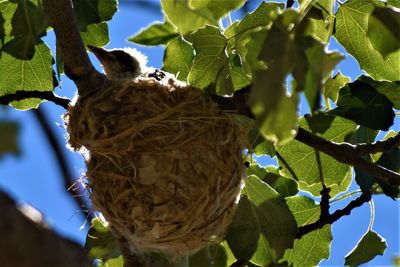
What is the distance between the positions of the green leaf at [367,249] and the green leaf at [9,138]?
204 cm

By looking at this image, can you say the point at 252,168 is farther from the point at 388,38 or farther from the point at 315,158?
the point at 388,38

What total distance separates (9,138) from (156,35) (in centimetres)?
173

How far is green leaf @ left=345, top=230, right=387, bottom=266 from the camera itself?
11.2ft

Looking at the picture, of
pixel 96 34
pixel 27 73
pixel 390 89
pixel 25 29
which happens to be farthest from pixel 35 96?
pixel 390 89

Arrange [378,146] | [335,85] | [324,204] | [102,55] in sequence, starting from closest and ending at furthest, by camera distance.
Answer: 1. [378,146]
2. [335,85]
3. [324,204]
4. [102,55]

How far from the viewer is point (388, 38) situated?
2.40 meters

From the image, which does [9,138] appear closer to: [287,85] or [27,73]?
[287,85]

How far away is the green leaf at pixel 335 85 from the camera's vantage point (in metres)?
3.20

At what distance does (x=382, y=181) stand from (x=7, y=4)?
5.18 feet

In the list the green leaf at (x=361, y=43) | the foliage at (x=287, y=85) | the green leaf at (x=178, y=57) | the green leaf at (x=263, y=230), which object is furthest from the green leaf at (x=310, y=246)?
the green leaf at (x=178, y=57)

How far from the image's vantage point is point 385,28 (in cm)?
230

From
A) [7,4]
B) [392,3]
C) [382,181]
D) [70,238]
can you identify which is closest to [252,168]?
[382,181]

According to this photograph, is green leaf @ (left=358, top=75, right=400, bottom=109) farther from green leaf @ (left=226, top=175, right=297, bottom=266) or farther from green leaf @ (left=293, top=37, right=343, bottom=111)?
green leaf @ (left=293, top=37, right=343, bottom=111)

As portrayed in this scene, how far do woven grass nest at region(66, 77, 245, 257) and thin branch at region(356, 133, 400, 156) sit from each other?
1.48 ft
